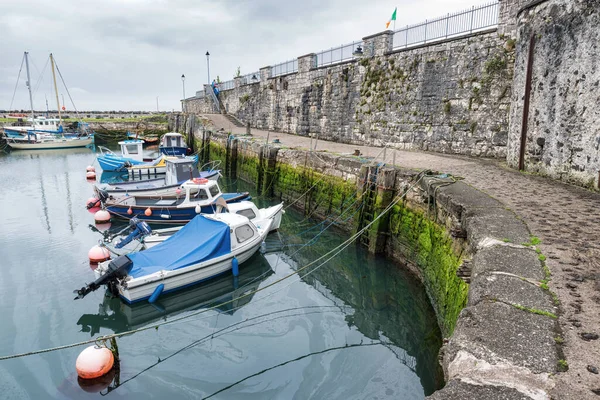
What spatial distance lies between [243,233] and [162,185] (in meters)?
8.93

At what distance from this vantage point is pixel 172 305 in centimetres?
859

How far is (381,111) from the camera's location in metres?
16.6

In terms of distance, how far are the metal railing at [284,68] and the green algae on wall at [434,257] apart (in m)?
17.1

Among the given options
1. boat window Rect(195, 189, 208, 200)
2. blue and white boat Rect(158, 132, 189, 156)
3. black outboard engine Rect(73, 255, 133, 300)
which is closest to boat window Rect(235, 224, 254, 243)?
black outboard engine Rect(73, 255, 133, 300)

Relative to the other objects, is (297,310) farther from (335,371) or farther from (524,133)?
(524,133)

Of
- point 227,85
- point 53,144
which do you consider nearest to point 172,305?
point 227,85

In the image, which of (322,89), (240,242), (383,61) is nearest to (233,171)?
(322,89)

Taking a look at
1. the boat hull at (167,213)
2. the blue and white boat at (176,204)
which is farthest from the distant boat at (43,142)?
the boat hull at (167,213)

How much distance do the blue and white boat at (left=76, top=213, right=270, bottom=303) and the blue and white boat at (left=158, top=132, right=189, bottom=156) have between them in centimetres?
1980

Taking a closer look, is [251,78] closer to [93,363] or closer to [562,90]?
[562,90]

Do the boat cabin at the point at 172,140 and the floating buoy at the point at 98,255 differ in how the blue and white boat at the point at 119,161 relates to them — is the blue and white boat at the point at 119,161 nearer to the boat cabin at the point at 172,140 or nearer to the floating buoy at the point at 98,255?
the boat cabin at the point at 172,140

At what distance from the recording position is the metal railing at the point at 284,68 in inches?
970

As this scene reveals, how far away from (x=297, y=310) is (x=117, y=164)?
21.6 meters

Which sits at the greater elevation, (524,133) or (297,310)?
(524,133)
